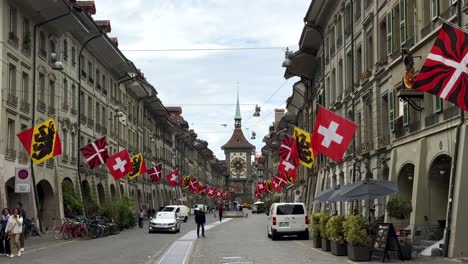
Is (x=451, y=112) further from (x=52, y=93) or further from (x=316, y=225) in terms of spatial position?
(x=52, y=93)

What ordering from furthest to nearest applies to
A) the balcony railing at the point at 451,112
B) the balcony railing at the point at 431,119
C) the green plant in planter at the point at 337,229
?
1. the balcony railing at the point at 431,119
2. the green plant in planter at the point at 337,229
3. the balcony railing at the point at 451,112

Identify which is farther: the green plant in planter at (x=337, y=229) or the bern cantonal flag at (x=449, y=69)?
the green plant in planter at (x=337, y=229)

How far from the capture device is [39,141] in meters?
30.4

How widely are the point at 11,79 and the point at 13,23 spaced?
3.03 metres

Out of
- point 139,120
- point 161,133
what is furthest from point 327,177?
point 161,133

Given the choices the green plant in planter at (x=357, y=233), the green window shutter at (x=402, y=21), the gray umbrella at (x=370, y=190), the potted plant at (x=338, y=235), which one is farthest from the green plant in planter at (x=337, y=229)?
the green window shutter at (x=402, y=21)

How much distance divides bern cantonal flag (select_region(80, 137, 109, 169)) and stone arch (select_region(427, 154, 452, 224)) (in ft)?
67.3

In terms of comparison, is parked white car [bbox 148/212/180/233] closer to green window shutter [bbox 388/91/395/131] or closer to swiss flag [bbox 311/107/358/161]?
green window shutter [bbox 388/91/395/131]

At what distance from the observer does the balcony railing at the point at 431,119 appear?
2340 cm

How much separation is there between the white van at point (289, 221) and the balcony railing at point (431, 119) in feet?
35.0

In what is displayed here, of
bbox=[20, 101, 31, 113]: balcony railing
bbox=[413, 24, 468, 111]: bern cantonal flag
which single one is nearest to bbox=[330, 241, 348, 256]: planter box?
bbox=[413, 24, 468, 111]: bern cantonal flag

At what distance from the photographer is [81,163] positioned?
5044 cm

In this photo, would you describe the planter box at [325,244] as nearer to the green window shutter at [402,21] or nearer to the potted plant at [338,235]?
the potted plant at [338,235]

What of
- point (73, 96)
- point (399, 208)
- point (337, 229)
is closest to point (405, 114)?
point (399, 208)
